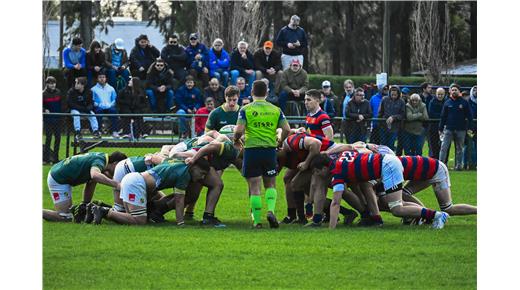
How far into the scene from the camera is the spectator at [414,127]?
22.7 metres

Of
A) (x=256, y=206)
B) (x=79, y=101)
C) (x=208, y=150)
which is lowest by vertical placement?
(x=256, y=206)

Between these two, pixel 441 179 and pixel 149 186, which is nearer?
pixel 149 186

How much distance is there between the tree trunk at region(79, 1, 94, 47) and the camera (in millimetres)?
47594

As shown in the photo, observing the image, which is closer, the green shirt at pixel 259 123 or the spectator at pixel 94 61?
the green shirt at pixel 259 123

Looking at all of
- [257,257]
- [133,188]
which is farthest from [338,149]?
[257,257]

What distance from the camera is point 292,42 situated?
84.1ft

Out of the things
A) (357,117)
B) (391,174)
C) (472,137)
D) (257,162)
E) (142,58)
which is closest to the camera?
(391,174)

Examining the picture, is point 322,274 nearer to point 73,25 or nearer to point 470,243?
point 470,243

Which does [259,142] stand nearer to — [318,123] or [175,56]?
[318,123]

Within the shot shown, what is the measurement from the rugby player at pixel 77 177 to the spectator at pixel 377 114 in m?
8.94

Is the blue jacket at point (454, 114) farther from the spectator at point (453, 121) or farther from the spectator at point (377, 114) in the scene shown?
the spectator at point (377, 114)

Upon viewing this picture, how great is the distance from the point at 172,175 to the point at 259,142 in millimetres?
1116

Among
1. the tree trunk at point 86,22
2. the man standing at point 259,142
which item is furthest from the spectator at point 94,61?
the tree trunk at point 86,22

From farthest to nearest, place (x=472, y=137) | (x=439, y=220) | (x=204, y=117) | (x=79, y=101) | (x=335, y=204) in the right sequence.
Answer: (x=79, y=101)
(x=472, y=137)
(x=204, y=117)
(x=439, y=220)
(x=335, y=204)
